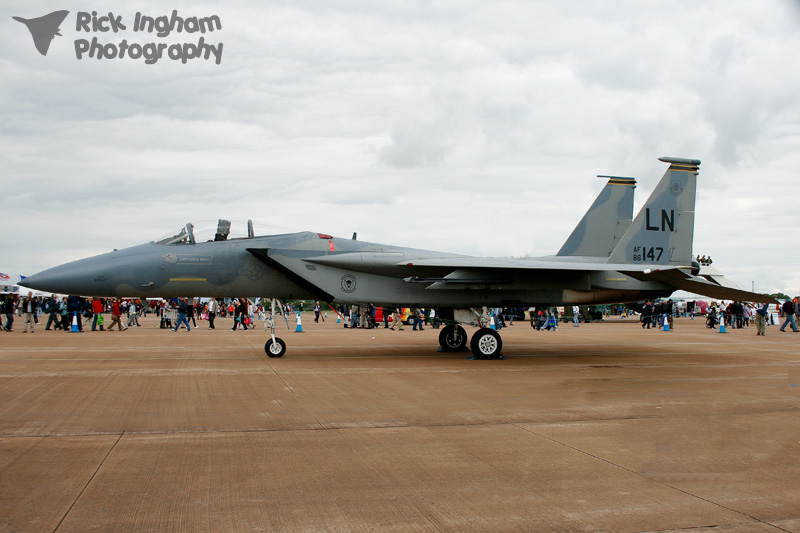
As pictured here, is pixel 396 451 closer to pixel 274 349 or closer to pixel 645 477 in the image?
pixel 645 477

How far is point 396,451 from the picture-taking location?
5.27 m

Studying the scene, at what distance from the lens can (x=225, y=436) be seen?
228 inches

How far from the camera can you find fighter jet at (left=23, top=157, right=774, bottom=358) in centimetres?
1220

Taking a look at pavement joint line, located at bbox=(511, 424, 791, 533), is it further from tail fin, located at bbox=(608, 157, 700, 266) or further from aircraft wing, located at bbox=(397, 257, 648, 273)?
tail fin, located at bbox=(608, 157, 700, 266)

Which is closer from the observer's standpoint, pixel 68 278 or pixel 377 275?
pixel 68 278

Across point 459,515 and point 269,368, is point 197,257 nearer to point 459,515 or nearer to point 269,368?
point 269,368

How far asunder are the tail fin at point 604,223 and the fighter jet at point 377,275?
182 cm

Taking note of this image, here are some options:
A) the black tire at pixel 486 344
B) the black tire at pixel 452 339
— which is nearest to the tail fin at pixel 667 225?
the black tire at pixel 486 344

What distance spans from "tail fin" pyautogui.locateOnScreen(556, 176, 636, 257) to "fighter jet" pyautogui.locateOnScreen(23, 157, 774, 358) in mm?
1816

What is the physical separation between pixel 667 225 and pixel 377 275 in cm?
697

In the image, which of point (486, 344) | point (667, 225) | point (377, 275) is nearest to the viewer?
point (486, 344)

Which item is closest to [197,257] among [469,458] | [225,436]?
[225,436]

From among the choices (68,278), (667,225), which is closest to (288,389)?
(68,278)

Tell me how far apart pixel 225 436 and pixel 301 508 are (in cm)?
220
